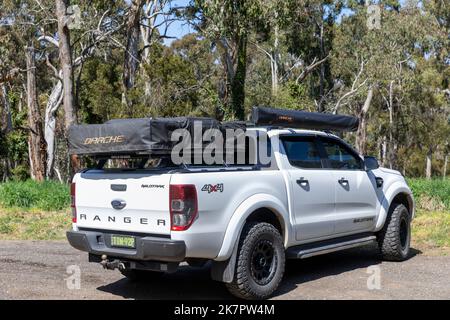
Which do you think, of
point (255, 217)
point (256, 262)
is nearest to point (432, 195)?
point (255, 217)

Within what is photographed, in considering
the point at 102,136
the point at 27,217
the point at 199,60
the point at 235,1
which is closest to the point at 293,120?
the point at 102,136

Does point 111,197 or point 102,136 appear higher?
point 102,136

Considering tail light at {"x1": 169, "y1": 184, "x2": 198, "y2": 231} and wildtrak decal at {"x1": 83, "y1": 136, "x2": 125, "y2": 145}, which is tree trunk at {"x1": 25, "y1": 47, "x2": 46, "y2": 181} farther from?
tail light at {"x1": 169, "y1": 184, "x2": 198, "y2": 231}

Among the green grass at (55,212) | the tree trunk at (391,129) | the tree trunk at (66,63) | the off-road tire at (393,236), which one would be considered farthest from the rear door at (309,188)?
the tree trunk at (391,129)

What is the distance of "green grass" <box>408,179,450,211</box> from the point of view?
549 inches

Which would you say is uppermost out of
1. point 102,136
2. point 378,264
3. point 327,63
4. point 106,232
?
point 327,63

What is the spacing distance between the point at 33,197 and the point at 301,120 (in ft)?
29.3

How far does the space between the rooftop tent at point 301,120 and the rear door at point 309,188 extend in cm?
17

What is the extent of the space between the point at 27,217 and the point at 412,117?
123 ft

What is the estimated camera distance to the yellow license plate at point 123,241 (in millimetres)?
6062

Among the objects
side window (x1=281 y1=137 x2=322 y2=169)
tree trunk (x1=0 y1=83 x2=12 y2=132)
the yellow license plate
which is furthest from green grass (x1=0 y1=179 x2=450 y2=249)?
tree trunk (x1=0 y1=83 x2=12 y2=132)

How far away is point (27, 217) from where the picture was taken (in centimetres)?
1300

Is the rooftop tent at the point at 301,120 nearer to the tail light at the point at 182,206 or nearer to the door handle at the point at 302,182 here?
the door handle at the point at 302,182
